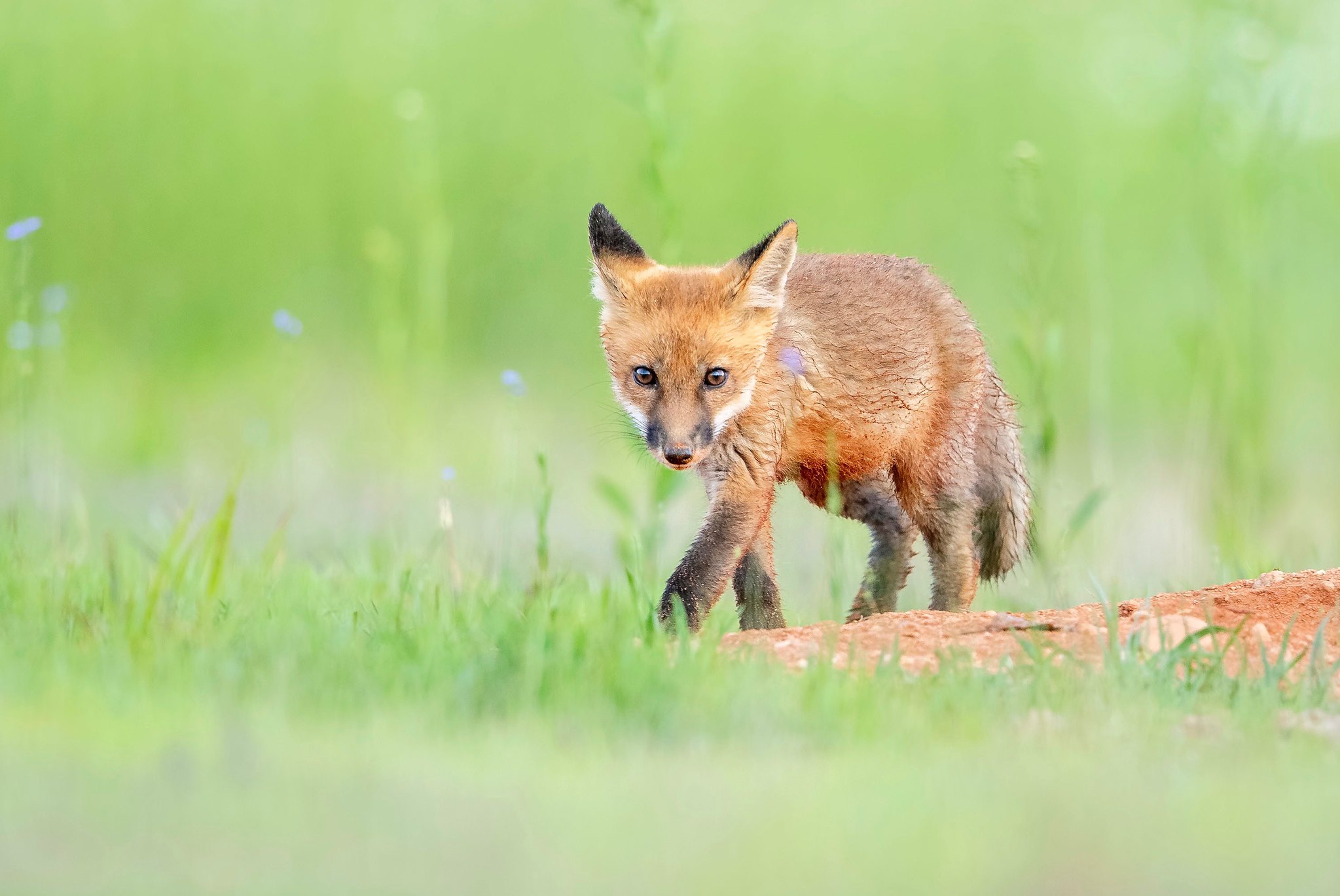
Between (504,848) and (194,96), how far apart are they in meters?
7.69

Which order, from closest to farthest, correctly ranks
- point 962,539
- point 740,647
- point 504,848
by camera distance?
point 504,848 < point 740,647 < point 962,539

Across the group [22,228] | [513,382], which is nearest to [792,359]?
[513,382]

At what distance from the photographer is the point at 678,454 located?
4.46 meters

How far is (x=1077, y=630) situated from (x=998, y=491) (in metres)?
1.69

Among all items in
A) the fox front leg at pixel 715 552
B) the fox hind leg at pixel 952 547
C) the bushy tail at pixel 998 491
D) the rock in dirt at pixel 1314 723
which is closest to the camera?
the rock in dirt at pixel 1314 723

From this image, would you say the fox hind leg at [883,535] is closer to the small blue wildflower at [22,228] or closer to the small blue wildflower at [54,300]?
the small blue wildflower at [22,228]

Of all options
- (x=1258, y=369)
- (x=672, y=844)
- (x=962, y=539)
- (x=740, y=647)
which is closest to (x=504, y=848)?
(x=672, y=844)

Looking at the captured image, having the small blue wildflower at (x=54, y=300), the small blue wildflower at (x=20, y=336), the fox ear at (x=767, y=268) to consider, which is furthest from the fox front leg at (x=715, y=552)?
the small blue wildflower at (x=54, y=300)

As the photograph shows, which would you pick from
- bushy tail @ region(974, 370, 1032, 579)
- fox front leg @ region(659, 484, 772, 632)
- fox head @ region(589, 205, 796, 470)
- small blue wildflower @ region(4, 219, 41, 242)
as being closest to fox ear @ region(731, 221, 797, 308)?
fox head @ region(589, 205, 796, 470)

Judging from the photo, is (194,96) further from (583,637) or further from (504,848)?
(504,848)

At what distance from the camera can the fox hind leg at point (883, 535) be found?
578cm

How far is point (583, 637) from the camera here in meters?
3.63

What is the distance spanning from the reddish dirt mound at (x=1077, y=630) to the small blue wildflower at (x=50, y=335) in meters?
3.11

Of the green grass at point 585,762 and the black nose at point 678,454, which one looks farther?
the black nose at point 678,454
